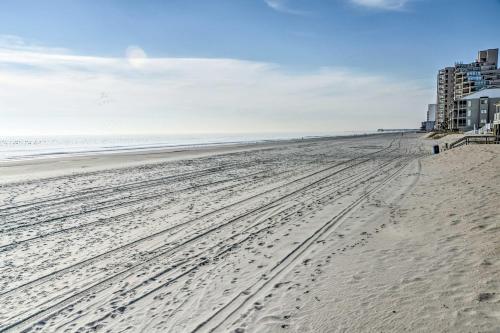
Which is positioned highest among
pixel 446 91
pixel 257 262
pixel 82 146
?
pixel 446 91

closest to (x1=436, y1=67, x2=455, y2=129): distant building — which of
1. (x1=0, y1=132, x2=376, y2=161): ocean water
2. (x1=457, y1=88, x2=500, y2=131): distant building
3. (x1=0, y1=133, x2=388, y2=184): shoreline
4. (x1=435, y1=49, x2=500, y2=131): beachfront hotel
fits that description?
(x1=435, y1=49, x2=500, y2=131): beachfront hotel

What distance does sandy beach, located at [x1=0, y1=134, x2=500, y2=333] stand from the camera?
430cm

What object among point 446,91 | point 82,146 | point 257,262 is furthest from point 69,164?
point 446,91

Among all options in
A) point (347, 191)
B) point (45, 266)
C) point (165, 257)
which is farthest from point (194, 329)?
point (347, 191)

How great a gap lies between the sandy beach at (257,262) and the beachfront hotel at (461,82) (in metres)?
97.9

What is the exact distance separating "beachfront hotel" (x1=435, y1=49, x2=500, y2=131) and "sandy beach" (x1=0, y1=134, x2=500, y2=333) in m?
97.9

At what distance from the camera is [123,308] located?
472 centimetres

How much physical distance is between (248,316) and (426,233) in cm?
474

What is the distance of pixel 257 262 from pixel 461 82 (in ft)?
502

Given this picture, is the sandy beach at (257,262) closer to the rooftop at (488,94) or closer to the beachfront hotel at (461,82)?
the rooftop at (488,94)

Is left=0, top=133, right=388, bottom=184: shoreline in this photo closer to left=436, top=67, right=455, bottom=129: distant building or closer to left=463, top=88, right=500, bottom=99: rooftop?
left=463, top=88, right=500, bottom=99: rooftop

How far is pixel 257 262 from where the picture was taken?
6.23 metres

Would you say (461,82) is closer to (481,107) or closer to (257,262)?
(481,107)

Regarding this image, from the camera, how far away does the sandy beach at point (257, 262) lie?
430cm
